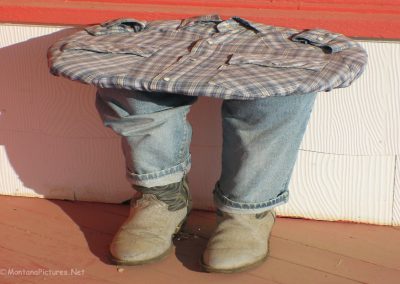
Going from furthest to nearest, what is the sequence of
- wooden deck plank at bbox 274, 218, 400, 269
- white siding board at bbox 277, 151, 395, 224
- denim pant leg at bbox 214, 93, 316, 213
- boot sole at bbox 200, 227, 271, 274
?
1. white siding board at bbox 277, 151, 395, 224
2. wooden deck plank at bbox 274, 218, 400, 269
3. boot sole at bbox 200, 227, 271, 274
4. denim pant leg at bbox 214, 93, 316, 213

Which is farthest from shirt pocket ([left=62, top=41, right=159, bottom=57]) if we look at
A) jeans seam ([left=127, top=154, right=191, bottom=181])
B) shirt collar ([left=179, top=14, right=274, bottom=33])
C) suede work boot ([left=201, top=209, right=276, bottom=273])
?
suede work boot ([left=201, top=209, right=276, bottom=273])

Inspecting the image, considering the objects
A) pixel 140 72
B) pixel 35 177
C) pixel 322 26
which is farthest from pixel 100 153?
pixel 322 26

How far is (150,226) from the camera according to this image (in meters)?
1.62

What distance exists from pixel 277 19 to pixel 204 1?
0.23m

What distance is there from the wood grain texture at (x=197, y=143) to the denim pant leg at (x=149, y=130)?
249 millimetres

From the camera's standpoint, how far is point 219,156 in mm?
1840

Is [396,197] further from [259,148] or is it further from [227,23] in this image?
[227,23]

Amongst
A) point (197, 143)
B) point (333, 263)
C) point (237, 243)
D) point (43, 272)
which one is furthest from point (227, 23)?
point (43, 272)

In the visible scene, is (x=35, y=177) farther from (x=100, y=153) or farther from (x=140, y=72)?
(x=140, y=72)

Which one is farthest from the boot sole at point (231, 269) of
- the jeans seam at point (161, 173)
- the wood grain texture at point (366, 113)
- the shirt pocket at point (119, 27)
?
the shirt pocket at point (119, 27)

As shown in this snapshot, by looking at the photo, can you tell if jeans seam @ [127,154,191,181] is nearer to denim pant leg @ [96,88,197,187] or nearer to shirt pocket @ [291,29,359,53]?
denim pant leg @ [96,88,197,187]

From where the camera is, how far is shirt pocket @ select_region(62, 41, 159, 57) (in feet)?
4.86

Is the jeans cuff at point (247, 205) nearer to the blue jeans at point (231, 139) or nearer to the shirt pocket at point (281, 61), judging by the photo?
the blue jeans at point (231, 139)

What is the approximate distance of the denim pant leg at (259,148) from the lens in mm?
1423
